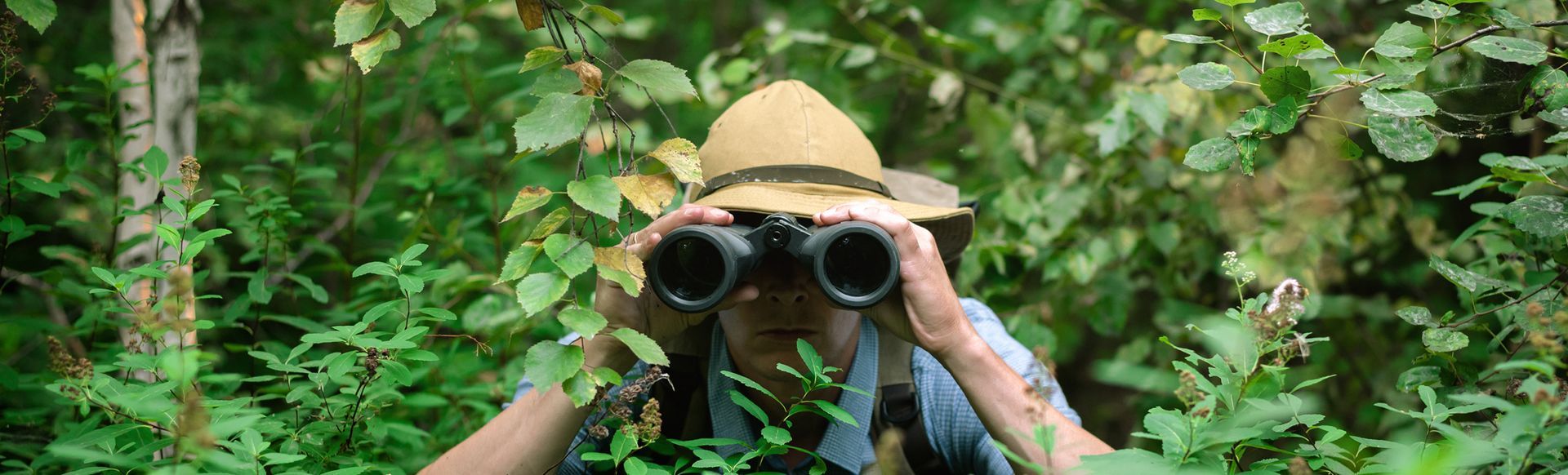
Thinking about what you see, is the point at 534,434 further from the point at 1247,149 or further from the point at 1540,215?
the point at 1540,215

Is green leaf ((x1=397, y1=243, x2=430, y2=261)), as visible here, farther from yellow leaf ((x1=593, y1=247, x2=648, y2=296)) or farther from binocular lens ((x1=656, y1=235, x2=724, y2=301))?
binocular lens ((x1=656, y1=235, x2=724, y2=301))

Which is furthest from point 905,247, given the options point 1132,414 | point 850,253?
point 1132,414

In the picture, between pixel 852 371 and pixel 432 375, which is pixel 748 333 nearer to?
pixel 852 371

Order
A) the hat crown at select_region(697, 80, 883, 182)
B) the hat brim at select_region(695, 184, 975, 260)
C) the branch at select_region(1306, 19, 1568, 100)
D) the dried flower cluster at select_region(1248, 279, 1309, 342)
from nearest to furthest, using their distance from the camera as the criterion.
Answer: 1. the dried flower cluster at select_region(1248, 279, 1309, 342)
2. the branch at select_region(1306, 19, 1568, 100)
3. the hat brim at select_region(695, 184, 975, 260)
4. the hat crown at select_region(697, 80, 883, 182)

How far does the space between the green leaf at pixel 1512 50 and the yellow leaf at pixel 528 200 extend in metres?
1.41

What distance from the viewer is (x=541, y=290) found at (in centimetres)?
138

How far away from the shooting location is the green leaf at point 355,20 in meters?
1.45

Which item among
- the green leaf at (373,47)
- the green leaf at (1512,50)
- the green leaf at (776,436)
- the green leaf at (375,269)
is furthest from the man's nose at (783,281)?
the green leaf at (1512,50)

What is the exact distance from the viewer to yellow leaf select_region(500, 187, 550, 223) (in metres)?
1.41

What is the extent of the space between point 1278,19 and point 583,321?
1122 millimetres

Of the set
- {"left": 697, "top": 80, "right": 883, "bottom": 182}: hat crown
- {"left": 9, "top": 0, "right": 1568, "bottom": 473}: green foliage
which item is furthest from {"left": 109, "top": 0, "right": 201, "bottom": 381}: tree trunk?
{"left": 697, "top": 80, "right": 883, "bottom": 182}: hat crown

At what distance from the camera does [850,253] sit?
193 cm

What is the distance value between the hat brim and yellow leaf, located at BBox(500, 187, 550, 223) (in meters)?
0.55

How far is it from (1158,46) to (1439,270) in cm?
161
